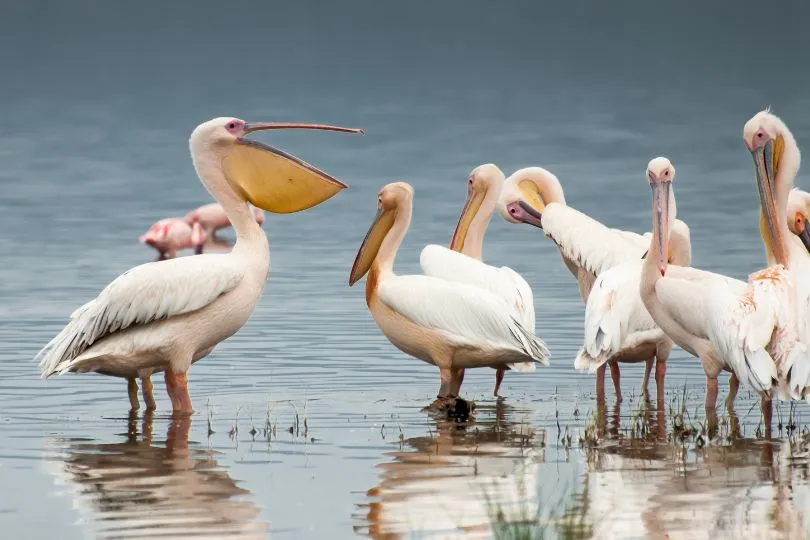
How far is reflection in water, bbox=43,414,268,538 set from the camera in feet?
20.0

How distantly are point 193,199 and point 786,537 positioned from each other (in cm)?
2260

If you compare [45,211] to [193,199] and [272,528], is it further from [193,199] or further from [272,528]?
[272,528]

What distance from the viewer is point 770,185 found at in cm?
870

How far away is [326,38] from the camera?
6969 centimetres

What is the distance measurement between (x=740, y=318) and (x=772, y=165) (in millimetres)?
1230

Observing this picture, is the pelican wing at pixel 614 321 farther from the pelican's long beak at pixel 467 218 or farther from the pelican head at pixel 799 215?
the pelican's long beak at pixel 467 218

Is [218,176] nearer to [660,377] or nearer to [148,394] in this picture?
[148,394]

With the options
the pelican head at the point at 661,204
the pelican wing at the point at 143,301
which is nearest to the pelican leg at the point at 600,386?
the pelican head at the point at 661,204

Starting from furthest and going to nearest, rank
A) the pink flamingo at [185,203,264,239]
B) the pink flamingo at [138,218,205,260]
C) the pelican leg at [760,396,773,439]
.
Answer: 1. the pink flamingo at [185,203,264,239]
2. the pink flamingo at [138,218,205,260]
3. the pelican leg at [760,396,773,439]

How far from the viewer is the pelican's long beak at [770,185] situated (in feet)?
28.1

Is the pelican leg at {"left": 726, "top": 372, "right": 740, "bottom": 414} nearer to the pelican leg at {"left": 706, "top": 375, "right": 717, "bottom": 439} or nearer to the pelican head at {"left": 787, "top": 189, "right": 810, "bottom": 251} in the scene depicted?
the pelican leg at {"left": 706, "top": 375, "right": 717, "bottom": 439}

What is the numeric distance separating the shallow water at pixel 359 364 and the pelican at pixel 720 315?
299 millimetres

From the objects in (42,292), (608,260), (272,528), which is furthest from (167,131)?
(272,528)

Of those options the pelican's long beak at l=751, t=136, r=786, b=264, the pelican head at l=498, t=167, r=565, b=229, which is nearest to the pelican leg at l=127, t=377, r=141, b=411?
the pelican's long beak at l=751, t=136, r=786, b=264
